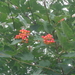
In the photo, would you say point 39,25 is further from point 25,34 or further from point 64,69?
point 64,69

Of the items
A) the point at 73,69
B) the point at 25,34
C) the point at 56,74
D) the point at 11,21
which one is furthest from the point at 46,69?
the point at 11,21

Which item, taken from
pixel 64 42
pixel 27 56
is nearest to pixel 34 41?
pixel 27 56

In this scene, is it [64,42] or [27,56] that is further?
[27,56]

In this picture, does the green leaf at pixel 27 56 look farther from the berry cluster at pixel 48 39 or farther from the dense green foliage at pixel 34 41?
the berry cluster at pixel 48 39

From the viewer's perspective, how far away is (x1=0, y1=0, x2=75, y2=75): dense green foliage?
1.39 meters

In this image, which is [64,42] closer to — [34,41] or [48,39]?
[48,39]

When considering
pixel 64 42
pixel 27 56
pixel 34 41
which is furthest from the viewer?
pixel 34 41

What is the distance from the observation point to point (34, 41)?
1531 mm

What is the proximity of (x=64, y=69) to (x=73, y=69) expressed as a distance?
77 millimetres

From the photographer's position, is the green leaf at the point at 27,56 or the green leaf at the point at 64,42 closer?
the green leaf at the point at 64,42

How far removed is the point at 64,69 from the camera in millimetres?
1474

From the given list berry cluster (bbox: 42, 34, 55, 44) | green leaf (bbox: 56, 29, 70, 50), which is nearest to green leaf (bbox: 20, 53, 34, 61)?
berry cluster (bbox: 42, 34, 55, 44)

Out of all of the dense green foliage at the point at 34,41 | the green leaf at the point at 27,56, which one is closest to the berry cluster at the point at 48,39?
the dense green foliage at the point at 34,41

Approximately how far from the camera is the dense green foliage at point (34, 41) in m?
1.39
